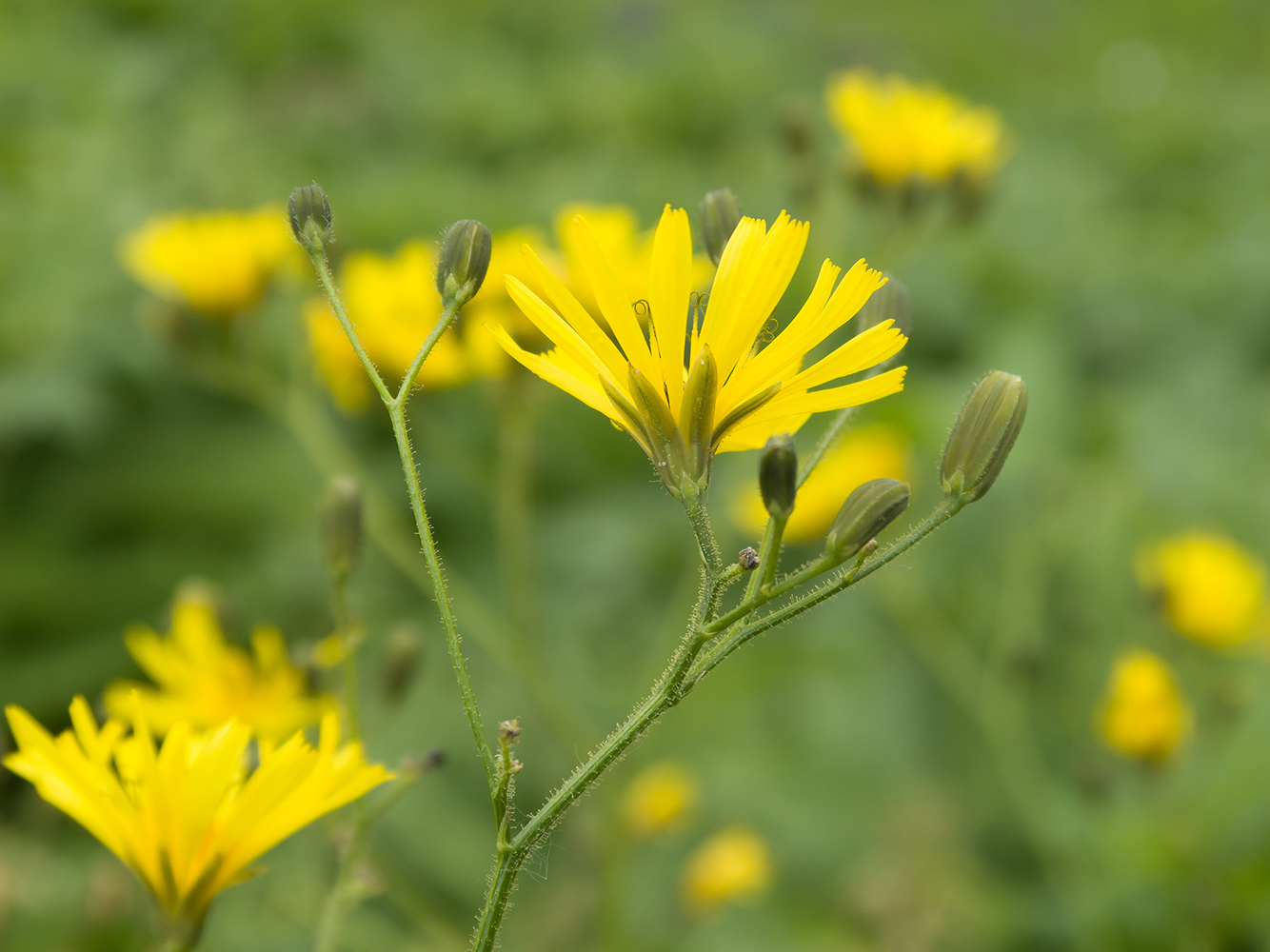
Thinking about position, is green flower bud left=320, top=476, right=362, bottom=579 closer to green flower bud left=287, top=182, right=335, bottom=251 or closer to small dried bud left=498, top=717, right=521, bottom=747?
green flower bud left=287, top=182, right=335, bottom=251

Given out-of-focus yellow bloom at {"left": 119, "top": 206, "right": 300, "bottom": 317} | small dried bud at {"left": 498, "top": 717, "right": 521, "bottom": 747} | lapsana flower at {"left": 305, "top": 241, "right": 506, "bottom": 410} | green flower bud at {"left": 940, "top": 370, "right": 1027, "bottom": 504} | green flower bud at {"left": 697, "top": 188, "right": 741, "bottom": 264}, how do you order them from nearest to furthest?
small dried bud at {"left": 498, "top": 717, "right": 521, "bottom": 747} < green flower bud at {"left": 940, "top": 370, "right": 1027, "bottom": 504} < green flower bud at {"left": 697, "top": 188, "right": 741, "bottom": 264} < lapsana flower at {"left": 305, "top": 241, "right": 506, "bottom": 410} < out-of-focus yellow bloom at {"left": 119, "top": 206, "right": 300, "bottom": 317}

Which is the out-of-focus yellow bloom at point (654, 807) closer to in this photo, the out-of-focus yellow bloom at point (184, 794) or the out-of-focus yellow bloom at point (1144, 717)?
the out-of-focus yellow bloom at point (1144, 717)

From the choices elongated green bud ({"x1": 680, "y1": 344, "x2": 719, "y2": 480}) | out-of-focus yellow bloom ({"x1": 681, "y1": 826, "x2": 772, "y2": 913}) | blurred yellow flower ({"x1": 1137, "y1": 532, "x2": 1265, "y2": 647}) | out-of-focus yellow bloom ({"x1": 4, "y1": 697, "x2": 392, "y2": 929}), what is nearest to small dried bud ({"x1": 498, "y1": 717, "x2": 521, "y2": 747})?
out-of-focus yellow bloom ({"x1": 4, "y1": 697, "x2": 392, "y2": 929})

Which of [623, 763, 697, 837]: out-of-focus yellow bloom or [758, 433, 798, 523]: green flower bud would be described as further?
[623, 763, 697, 837]: out-of-focus yellow bloom

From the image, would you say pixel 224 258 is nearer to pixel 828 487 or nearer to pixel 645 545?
pixel 828 487

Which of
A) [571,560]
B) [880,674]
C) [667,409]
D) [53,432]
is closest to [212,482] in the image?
[53,432]

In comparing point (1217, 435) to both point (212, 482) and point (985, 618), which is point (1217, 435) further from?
point (212, 482)

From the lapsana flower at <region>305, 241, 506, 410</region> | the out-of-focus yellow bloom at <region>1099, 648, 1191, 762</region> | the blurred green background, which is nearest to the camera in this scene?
the lapsana flower at <region>305, 241, 506, 410</region>
